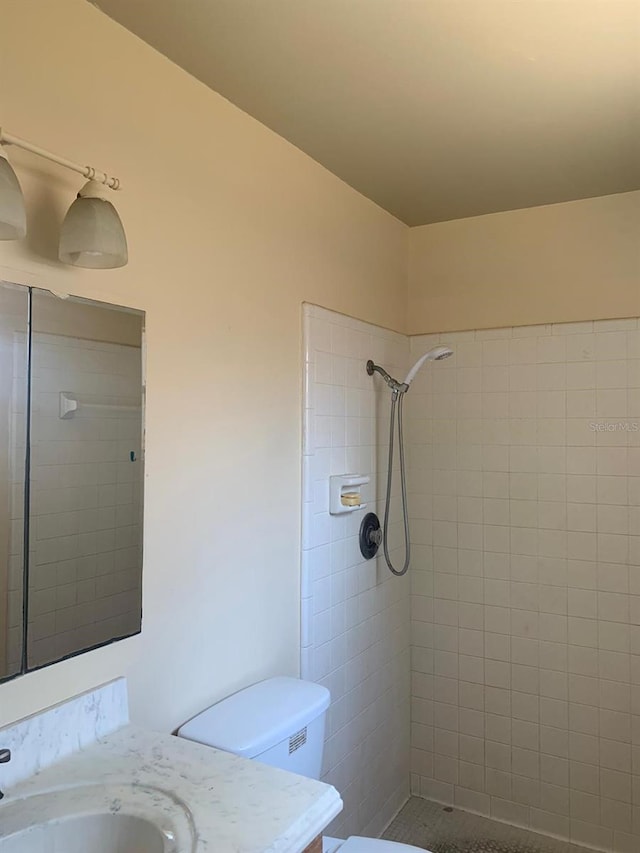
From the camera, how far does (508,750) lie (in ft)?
8.83

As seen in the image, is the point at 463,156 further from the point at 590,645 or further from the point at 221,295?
the point at 590,645

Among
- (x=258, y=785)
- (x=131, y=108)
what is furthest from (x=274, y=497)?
(x=131, y=108)

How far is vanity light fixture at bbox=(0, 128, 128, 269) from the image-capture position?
119cm

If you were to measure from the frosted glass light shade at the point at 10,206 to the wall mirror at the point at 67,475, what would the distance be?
0.47ft

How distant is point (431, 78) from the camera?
5.57 ft

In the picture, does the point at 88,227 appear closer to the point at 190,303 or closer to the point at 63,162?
the point at 63,162

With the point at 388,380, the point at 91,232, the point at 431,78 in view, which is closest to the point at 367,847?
the point at 388,380

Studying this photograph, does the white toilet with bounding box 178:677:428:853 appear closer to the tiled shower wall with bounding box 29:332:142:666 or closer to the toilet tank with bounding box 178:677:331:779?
the toilet tank with bounding box 178:677:331:779

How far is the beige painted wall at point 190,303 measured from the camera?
1.31 metres

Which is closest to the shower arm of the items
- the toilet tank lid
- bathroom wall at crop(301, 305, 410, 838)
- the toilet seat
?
bathroom wall at crop(301, 305, 410, 838)

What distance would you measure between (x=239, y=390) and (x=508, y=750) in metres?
1.99

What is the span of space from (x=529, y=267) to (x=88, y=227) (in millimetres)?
1985

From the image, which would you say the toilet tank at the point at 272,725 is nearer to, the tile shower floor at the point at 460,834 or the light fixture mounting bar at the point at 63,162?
the tile shower floor at the point at 460,834

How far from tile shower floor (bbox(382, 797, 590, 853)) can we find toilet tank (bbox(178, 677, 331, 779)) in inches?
44.2
